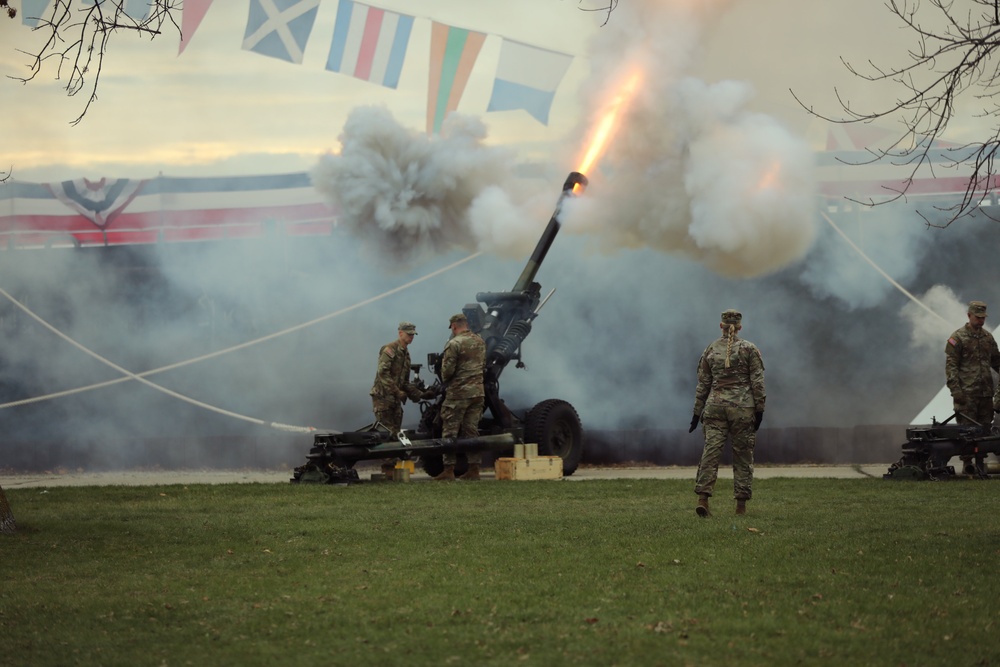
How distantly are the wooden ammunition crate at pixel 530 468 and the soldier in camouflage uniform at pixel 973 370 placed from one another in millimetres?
4888

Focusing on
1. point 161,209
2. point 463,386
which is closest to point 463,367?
point 463,386

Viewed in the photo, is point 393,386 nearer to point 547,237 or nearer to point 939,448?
point 547,237

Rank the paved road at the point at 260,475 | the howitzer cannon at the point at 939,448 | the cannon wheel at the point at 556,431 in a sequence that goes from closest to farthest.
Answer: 1. the howitzer cannon at the point at 939,448
2. the paved road at the point at 260,475
3. the cannon wheel at the point at 556,431

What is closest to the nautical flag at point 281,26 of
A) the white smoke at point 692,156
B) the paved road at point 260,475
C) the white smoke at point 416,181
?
the white smoke at point 416,181

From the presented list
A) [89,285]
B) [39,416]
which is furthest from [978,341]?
[89,285]

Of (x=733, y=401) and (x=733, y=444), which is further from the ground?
(x=733, y=401)

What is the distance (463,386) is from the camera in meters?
15.7

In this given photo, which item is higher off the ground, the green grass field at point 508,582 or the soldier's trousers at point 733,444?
the soldier's trousers at point 733,444

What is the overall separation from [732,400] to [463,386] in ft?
17.4

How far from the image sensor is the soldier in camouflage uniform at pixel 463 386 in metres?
15.7

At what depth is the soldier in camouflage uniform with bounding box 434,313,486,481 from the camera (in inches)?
618

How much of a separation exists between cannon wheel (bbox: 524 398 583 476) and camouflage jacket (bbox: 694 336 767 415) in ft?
18.2

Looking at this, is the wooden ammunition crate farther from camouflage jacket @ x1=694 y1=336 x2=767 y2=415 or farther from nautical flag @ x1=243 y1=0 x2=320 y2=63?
nautical flag @ x1=243 y1=0 x2=320 y2=63

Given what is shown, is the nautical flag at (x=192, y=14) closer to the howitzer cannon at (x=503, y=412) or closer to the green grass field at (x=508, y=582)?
the howitzer cannon at (x=503, y=412)
